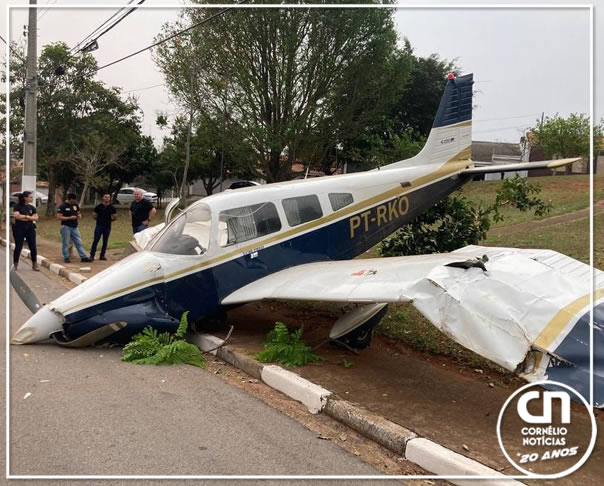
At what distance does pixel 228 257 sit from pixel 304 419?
240cm

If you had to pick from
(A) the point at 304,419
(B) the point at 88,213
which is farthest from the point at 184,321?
(B) the point at 88,213

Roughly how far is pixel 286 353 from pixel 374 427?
69.3 inches

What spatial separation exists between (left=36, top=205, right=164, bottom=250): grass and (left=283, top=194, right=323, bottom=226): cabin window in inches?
218

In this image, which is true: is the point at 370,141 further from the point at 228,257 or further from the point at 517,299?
the point at 517,299

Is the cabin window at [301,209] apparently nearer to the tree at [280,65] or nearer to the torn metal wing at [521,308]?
the tree at [280,65]

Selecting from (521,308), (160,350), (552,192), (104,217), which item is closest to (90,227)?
(104,217)

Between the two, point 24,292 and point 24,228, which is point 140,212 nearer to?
point 24,228

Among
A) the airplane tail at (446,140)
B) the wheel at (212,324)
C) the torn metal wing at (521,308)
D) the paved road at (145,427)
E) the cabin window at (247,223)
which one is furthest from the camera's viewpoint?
the airplane tail at (446,140)

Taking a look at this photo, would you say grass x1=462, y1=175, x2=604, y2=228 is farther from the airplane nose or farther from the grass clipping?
the airplane nose

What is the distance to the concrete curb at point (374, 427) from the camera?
3213 millimetres

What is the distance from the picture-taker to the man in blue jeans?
11.4 meters

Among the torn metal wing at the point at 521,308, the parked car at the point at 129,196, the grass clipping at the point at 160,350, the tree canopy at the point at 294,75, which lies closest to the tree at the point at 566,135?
the torn metal wing at the point at 521,308

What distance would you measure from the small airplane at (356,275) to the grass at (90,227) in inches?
201

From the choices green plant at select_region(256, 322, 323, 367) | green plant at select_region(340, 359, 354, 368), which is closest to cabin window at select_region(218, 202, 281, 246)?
green plant at select_region(256, 322, 323, 367)
